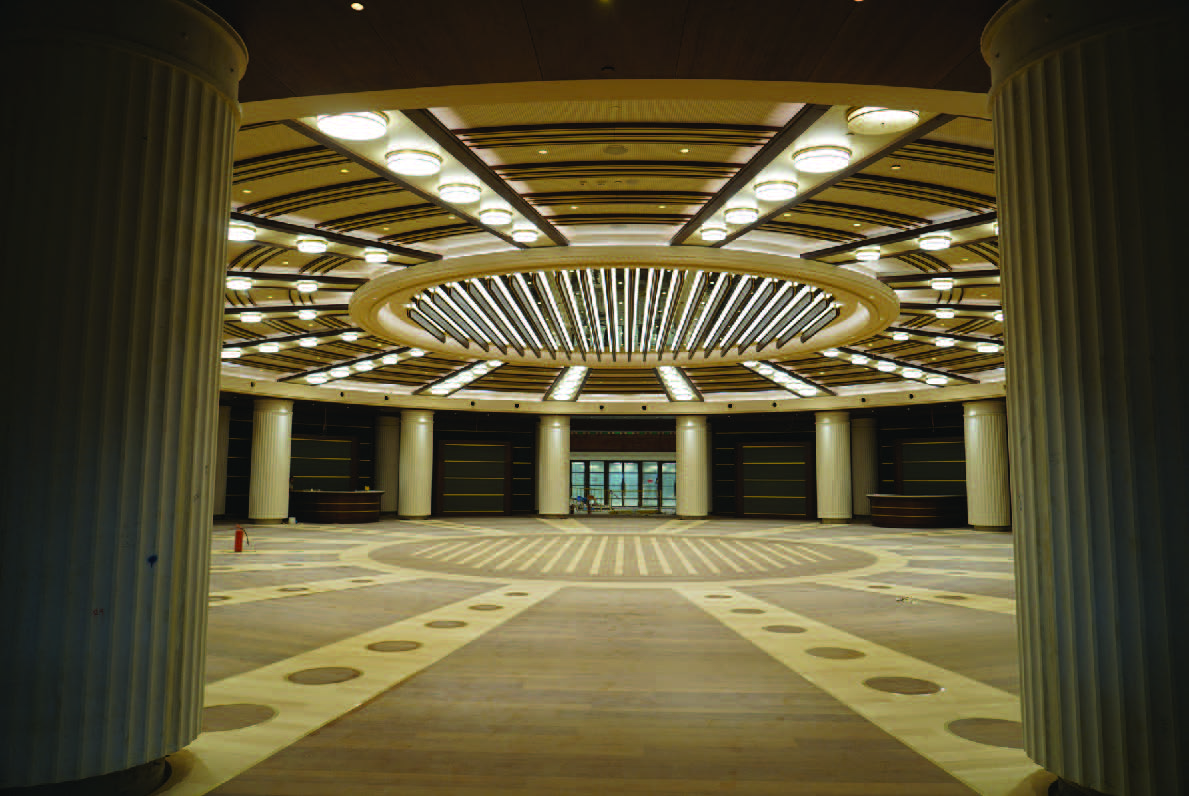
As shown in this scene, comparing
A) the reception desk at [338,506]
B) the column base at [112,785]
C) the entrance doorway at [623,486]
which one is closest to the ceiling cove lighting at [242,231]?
the column base at [112,785]

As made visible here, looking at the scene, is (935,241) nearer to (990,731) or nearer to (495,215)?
(495,215)

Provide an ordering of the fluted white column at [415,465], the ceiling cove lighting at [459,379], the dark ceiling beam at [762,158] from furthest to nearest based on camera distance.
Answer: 1. the fluted white column at [415,465]
2. the ceiling cove lighting at [459,379]
3. the dark ceiling beam at [762,158]

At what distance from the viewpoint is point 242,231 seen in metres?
8.09

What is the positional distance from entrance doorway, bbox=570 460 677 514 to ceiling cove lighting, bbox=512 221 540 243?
2002 cm

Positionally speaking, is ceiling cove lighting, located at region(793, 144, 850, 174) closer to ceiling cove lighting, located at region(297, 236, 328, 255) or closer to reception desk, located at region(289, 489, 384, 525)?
ceiling cove lighting, located at region(297, 236, 328, 255)

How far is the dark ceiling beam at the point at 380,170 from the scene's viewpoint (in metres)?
5.64

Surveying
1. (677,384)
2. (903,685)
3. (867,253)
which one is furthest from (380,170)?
(677,384)

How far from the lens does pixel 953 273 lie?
991cm

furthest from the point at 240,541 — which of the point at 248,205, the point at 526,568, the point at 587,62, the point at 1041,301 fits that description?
the point at 1041,301

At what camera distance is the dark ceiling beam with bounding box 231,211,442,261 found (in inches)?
315

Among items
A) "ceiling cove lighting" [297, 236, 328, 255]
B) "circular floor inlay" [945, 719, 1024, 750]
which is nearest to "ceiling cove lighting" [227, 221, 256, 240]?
"ceiling cove lighting" [297, 236, 328, 255]

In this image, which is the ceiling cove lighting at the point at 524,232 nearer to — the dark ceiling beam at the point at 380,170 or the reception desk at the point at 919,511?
the dark ceiling beam at the point at 380,170

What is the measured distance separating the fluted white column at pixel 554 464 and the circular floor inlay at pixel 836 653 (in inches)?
780

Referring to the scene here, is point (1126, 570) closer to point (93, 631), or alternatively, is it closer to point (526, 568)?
point (93, 631)
